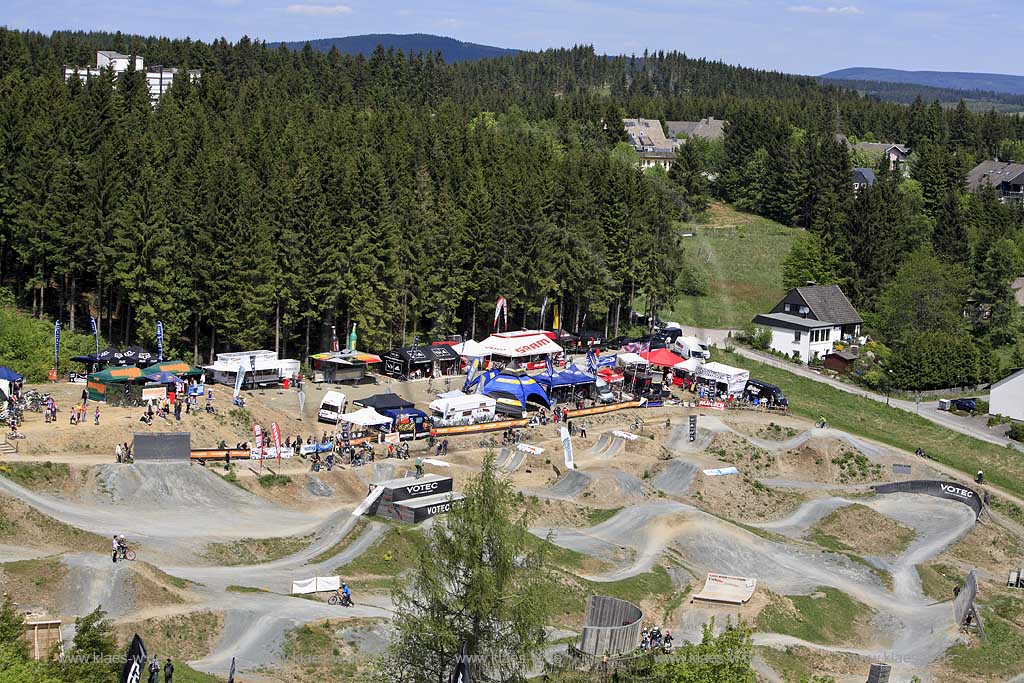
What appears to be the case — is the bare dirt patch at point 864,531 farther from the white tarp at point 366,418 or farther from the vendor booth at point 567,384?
the white tarp at point 366,418

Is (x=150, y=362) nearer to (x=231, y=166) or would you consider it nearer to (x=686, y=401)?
(x=231, y=166)

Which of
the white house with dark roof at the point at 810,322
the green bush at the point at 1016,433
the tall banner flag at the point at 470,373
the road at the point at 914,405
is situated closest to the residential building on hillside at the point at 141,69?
the tall banner flag at the point at 470,373

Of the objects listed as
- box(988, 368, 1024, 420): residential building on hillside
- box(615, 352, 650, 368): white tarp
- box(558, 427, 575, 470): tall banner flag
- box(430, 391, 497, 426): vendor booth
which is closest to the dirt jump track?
box(558, 427, 575, 470): tall banner flag

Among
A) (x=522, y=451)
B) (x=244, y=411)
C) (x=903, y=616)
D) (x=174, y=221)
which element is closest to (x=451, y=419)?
(x=522, y=451)

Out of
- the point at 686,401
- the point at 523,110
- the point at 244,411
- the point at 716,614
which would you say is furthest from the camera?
the point at 523,110

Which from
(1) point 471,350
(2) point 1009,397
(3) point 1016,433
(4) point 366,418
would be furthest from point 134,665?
(2) point 1009,397

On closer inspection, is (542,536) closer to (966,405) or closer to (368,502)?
(368,502)
